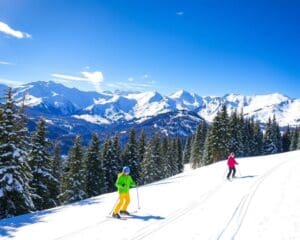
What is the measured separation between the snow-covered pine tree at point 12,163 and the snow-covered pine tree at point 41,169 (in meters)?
6.82

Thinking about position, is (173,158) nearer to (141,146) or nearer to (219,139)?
(141,146)

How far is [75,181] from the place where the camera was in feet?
147

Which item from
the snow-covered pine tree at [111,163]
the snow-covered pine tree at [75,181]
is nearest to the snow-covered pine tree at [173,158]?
the snow-covered pine tree at [111,163]

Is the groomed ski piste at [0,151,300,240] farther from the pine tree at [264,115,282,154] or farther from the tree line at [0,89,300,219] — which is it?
the pine tree at [264,115,282,154]

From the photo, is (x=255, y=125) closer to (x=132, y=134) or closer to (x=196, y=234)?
(x=132, y=134)

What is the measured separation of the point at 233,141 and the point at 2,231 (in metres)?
70.9

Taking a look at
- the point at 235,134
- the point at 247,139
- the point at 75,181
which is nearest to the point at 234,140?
the point at 235,134

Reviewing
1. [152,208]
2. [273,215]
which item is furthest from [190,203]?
[273,215]

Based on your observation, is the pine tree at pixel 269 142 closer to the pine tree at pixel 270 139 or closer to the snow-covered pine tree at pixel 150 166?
the pine tree at pixel 270 139

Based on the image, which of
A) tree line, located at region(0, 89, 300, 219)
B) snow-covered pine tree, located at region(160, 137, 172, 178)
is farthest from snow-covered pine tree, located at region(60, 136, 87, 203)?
snow-covered pine tree, located at region(160, 137, 172, 178)

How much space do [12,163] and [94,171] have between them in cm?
2511

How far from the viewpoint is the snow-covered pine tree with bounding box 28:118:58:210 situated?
33.6 metres

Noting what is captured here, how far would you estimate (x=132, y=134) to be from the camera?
214 ft

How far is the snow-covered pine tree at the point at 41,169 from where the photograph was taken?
110ft
